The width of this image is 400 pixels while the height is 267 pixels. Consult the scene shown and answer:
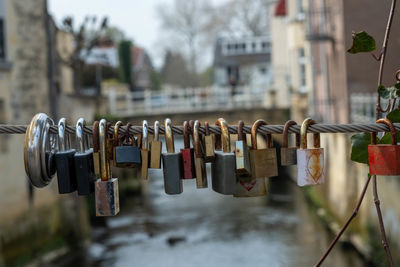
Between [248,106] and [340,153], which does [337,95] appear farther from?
[248,106]

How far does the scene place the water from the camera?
14000 millimetres

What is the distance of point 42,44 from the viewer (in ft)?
49.0

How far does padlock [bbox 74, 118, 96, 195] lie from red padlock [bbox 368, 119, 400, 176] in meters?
1.00

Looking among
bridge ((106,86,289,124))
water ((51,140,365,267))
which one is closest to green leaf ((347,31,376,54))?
water ((51,140,365,267))

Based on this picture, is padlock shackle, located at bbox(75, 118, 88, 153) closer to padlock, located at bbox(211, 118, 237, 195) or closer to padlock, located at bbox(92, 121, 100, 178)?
padlock, located at bbox(92, 121, 100, 178)

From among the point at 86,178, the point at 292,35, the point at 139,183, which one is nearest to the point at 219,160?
the point at 86,178

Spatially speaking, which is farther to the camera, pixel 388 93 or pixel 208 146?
pixel 388 93

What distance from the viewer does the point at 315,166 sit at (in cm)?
221

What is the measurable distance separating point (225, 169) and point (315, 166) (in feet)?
1.12

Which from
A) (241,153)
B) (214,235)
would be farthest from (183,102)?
(241,153)

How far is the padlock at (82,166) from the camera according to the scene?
217cm

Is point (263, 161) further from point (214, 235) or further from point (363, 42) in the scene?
point (214, 235)

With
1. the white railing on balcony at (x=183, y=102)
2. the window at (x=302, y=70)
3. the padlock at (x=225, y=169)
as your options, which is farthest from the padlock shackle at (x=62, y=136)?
the white railing on balcony at (x=183, y=102)

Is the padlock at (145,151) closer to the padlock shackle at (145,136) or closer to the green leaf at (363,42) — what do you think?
the padlock shackle at (145,136)
